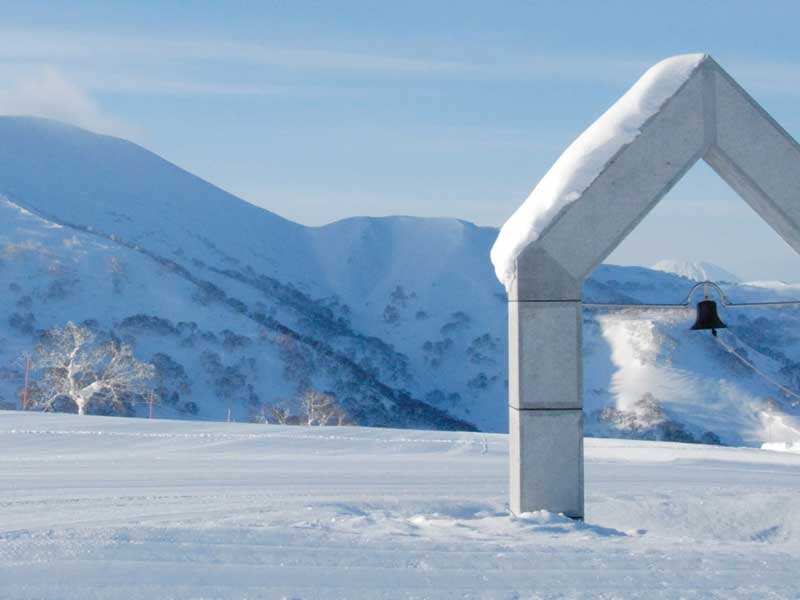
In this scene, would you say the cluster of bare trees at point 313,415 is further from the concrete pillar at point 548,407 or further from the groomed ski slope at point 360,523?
the concrete pillar at point 548,407

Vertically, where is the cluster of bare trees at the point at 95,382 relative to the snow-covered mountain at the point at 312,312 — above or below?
below

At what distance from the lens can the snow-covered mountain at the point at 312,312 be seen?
56656mm

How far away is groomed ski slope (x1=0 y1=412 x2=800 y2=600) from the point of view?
6242mm

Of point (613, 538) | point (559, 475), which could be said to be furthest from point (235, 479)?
point (613, 538)

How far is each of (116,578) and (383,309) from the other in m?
89.1

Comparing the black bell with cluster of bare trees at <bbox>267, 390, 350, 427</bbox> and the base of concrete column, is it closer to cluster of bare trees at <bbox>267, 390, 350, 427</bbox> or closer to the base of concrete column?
the base of concrete column

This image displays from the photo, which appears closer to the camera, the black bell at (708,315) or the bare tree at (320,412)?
the black bell at (708,315)

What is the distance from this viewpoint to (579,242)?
9242 millimetres

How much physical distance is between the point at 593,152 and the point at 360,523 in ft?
13.3

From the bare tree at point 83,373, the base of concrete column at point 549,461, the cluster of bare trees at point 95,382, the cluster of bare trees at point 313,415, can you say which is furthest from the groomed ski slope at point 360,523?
the cluster of bare trees at point 313,415

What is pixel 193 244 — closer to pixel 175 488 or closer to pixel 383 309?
pixel 383 309

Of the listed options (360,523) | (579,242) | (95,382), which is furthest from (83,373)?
Answer: (579,242)

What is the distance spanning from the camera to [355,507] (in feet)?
32.3

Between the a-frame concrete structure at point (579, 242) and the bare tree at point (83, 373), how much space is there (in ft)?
91.1
